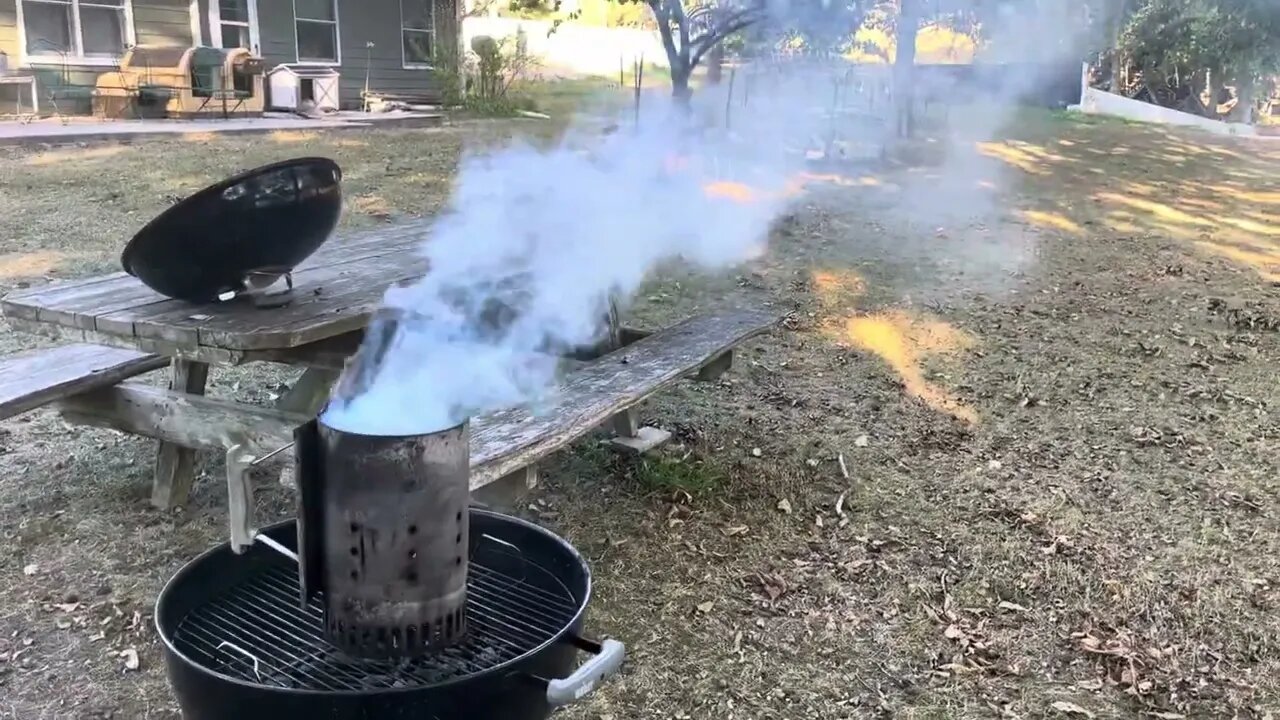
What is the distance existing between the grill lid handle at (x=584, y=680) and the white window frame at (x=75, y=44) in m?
13.0

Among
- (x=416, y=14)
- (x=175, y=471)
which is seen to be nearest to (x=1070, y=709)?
(x=175, y=471)

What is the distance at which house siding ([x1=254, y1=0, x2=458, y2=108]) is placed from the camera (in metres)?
14.2

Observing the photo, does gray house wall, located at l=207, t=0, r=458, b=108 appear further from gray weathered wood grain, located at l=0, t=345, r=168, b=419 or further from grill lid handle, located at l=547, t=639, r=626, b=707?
grill lid handle, located at l=547, t=639, r=626, b=707

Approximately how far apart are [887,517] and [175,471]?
2326mm

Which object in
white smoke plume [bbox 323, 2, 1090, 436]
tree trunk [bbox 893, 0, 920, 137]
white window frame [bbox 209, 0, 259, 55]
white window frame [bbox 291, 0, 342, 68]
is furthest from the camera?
white window frame [bbox 291, 0, 342, 68]

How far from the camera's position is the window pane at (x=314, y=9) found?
1456 centimetres

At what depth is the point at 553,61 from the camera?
45.3 ft

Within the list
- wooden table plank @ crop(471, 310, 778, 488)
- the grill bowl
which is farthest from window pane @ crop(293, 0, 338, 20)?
the grill bowl

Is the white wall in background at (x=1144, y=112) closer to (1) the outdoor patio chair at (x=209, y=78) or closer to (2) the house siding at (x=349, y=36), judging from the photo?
(2) the house siding at (x=349, y=36)

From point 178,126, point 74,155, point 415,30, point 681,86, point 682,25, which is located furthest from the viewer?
point 415,30

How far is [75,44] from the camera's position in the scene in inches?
488

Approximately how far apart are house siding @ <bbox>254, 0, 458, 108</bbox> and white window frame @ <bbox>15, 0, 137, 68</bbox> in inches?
68.5

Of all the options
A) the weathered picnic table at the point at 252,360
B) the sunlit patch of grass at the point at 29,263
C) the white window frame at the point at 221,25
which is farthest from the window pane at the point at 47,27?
the weathered picnic table at the point at 252,360

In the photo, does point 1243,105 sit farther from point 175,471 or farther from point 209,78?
point 175,471
